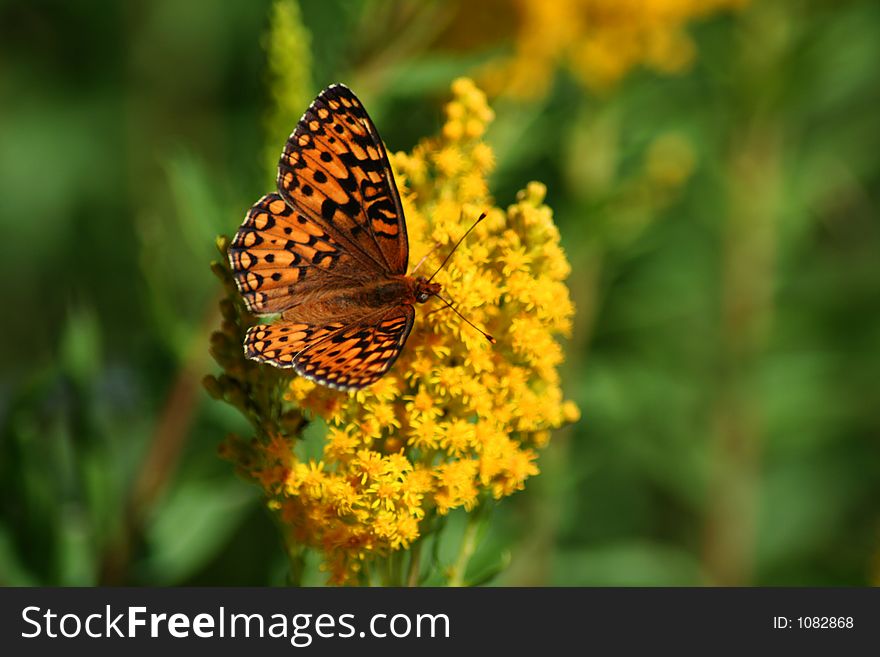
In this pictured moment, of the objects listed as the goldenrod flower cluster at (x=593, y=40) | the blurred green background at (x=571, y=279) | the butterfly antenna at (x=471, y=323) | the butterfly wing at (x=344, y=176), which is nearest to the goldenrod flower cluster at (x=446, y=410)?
the butterfly antenna at (x=471, y=323)

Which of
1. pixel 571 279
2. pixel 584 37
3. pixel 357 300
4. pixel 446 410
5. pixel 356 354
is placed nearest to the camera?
pixel 356 354

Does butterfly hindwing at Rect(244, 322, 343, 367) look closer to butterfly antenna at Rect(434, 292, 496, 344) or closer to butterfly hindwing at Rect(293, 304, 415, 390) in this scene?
butterfly hindwing at Rect(293, 304, 415, 390)

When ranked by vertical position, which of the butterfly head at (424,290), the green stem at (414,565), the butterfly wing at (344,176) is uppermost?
the butterfly wing at (344,176)

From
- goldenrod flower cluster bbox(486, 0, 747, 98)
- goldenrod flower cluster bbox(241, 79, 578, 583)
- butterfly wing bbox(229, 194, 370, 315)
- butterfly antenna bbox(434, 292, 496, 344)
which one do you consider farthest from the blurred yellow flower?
butterfly antenna bbox(434, 292, 496, 344)

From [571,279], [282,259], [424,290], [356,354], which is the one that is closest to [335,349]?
[356,354]

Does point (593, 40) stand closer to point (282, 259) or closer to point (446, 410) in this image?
point (282, 259)

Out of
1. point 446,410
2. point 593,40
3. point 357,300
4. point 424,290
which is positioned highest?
point 593,40

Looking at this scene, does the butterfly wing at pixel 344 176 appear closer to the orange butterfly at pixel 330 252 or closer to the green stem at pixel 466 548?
the orange butterfly at pixel 330 252

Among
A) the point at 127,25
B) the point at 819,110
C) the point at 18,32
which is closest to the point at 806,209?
the point at 819,110
